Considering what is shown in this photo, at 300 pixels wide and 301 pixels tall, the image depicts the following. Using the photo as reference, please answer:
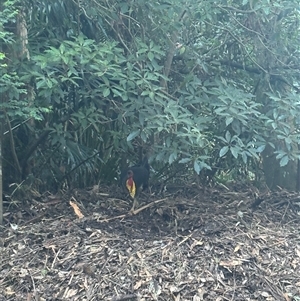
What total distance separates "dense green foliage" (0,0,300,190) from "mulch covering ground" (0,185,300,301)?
1.56ft

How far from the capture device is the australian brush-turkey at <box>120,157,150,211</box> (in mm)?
5289

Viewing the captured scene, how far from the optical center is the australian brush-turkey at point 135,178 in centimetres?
529

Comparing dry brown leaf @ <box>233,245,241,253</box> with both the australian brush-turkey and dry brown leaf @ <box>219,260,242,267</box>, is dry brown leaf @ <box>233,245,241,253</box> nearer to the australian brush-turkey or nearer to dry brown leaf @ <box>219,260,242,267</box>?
dry brown leaf @ <box>219,260,242,267</box>

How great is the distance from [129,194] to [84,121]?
898 mm

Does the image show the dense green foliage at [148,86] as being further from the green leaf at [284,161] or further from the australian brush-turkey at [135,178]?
the australian brush-turkey at [135,178]

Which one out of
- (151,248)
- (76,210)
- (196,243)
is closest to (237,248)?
(196,243)

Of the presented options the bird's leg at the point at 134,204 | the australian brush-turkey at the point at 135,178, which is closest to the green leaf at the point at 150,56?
the australian brush-turkey at the point at 135,178

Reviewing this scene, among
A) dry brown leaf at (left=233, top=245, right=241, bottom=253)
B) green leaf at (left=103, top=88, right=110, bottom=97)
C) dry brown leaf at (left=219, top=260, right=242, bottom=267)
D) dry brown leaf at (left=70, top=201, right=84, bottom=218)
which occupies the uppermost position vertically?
green leaf at (left=103, top=88, right=110, bottom=97)

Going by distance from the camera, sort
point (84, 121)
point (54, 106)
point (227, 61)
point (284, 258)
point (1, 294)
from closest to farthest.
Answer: point (1, 294) < point (284, 258) < point (84, 121) < point (54, 106) < point (227, 61)

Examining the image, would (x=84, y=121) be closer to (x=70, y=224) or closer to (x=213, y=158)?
(x=70, y=224)

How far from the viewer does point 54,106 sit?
212 inches

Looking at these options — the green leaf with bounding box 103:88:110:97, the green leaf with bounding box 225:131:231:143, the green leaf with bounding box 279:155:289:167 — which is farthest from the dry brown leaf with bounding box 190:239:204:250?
the green leaf with bounding box 103:88:110:97

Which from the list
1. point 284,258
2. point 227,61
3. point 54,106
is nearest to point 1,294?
point 54,106

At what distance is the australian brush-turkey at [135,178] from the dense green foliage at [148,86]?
0.63 feet
